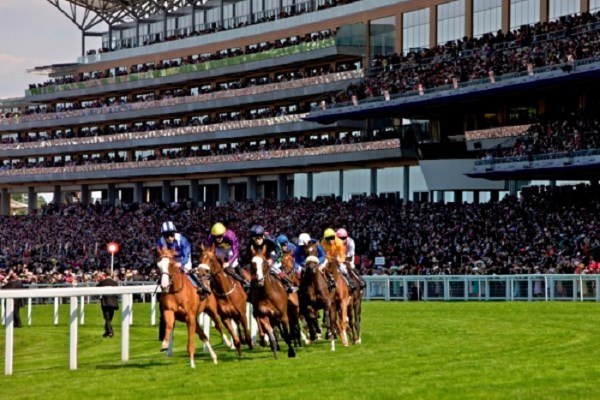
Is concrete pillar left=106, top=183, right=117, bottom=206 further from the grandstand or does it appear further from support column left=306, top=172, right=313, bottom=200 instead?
support column left=306, top=172, right=313, bottom=200

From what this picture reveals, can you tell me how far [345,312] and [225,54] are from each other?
5263cm

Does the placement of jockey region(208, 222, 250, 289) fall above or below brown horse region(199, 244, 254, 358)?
above

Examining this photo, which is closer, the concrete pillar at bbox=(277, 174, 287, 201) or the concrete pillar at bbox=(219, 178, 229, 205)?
the concrete pillar at bbox=(277, 174, 287, 201)

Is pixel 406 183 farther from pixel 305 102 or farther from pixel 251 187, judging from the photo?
pixel 251 187

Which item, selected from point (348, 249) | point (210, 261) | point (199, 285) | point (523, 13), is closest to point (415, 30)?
point (523, 13)

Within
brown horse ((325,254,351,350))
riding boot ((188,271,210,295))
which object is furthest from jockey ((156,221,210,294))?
brown horse ((325,254,351,350))

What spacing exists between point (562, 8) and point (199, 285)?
110ft

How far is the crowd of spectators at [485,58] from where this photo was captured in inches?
1642

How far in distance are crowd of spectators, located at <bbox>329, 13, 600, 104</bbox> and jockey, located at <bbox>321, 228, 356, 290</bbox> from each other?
2315cm

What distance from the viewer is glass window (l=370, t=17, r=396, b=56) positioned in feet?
188

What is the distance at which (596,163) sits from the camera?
38875mm

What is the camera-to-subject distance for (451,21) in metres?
52.9

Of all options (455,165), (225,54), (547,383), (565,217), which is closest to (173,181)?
(225,54)

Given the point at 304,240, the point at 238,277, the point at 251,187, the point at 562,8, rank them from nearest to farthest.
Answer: the point at 238,277 → the point at 304,240 → the point at 562,8 → the point at 251,187
